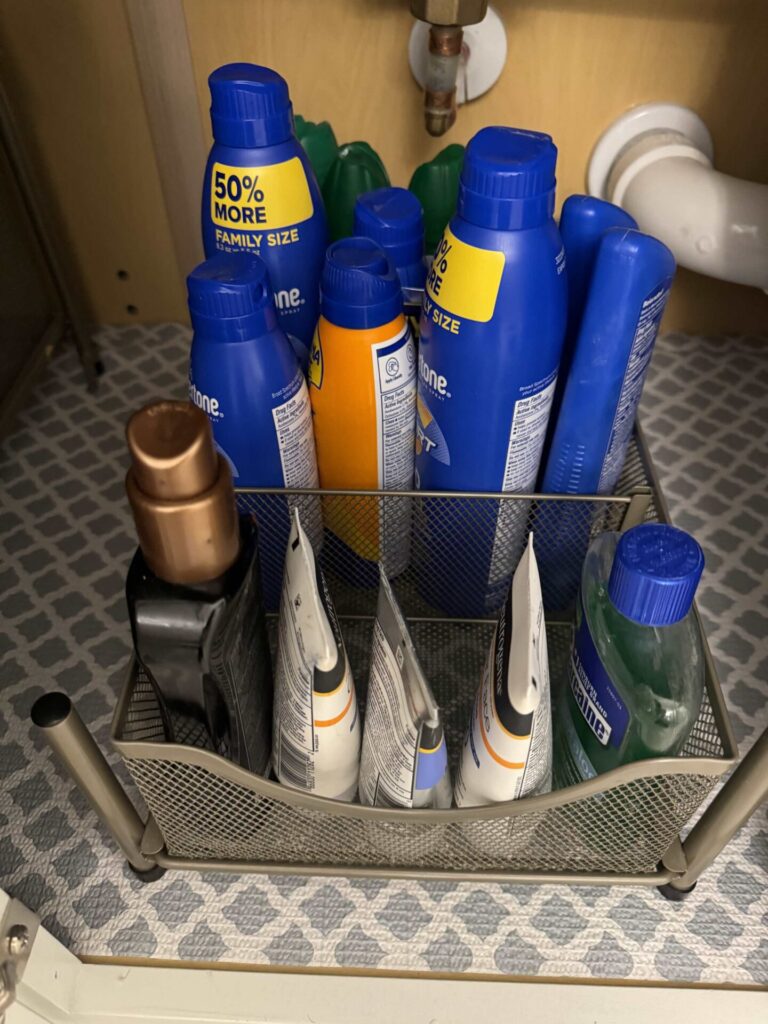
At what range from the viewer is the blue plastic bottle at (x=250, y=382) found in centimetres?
34

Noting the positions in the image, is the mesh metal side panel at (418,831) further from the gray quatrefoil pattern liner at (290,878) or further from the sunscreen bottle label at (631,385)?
the sunscreen bottle label at (631,385)

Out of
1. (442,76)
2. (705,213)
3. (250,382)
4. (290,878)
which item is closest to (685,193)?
(705,213)

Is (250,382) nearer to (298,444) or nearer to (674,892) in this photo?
(298,444)

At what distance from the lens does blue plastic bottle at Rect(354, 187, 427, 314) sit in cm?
40

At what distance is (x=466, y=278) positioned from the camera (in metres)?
0.33

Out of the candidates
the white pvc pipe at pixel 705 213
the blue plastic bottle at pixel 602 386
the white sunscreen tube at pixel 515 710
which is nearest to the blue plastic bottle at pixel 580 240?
the blue plastic bottle at pixel 602 386

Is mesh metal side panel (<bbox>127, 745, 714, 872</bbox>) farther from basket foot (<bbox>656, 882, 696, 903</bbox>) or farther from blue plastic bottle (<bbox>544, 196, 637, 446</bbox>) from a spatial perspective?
blue plastic bottle (<bbox>544, 196, 637, 446</bbox>)

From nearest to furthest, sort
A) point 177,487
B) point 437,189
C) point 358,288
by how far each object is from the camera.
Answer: point 177,487 → point 358,288 → point 437,189

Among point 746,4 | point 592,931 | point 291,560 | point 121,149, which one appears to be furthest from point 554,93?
point 592,931

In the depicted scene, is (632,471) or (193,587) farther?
(632,471)

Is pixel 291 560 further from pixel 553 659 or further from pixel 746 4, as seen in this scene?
pixel 746 4

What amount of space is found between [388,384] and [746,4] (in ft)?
1.43

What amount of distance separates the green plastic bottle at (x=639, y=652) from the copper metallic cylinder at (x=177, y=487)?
0.16m

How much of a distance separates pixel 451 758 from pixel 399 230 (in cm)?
28
